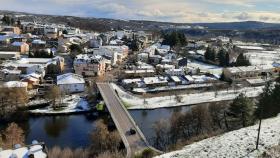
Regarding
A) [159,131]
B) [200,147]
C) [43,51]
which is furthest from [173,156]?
[43,51]

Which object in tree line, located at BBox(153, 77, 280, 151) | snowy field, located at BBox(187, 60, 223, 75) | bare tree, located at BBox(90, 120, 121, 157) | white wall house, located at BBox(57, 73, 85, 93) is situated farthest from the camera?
snowy field, located at BBox(187, 60, 223, 75)

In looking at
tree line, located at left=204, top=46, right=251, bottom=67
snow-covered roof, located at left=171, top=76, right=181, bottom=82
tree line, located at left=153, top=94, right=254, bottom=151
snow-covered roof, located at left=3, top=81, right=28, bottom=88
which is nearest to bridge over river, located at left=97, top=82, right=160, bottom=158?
tree line, located at left=153, top=94, right=254, bottom=151

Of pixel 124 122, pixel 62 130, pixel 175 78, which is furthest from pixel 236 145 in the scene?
pixel 175 78

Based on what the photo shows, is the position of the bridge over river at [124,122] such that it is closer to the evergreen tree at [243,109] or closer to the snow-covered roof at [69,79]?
the snow-covered roof at [69,79]

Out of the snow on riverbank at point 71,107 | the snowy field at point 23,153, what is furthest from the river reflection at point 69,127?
the snowy field at point 23,153

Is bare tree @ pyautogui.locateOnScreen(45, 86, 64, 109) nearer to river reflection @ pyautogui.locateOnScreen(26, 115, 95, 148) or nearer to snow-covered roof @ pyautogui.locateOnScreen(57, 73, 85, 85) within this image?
river reflection @ pyautogui.locateOnScreen(26, 115, 95, 148)
